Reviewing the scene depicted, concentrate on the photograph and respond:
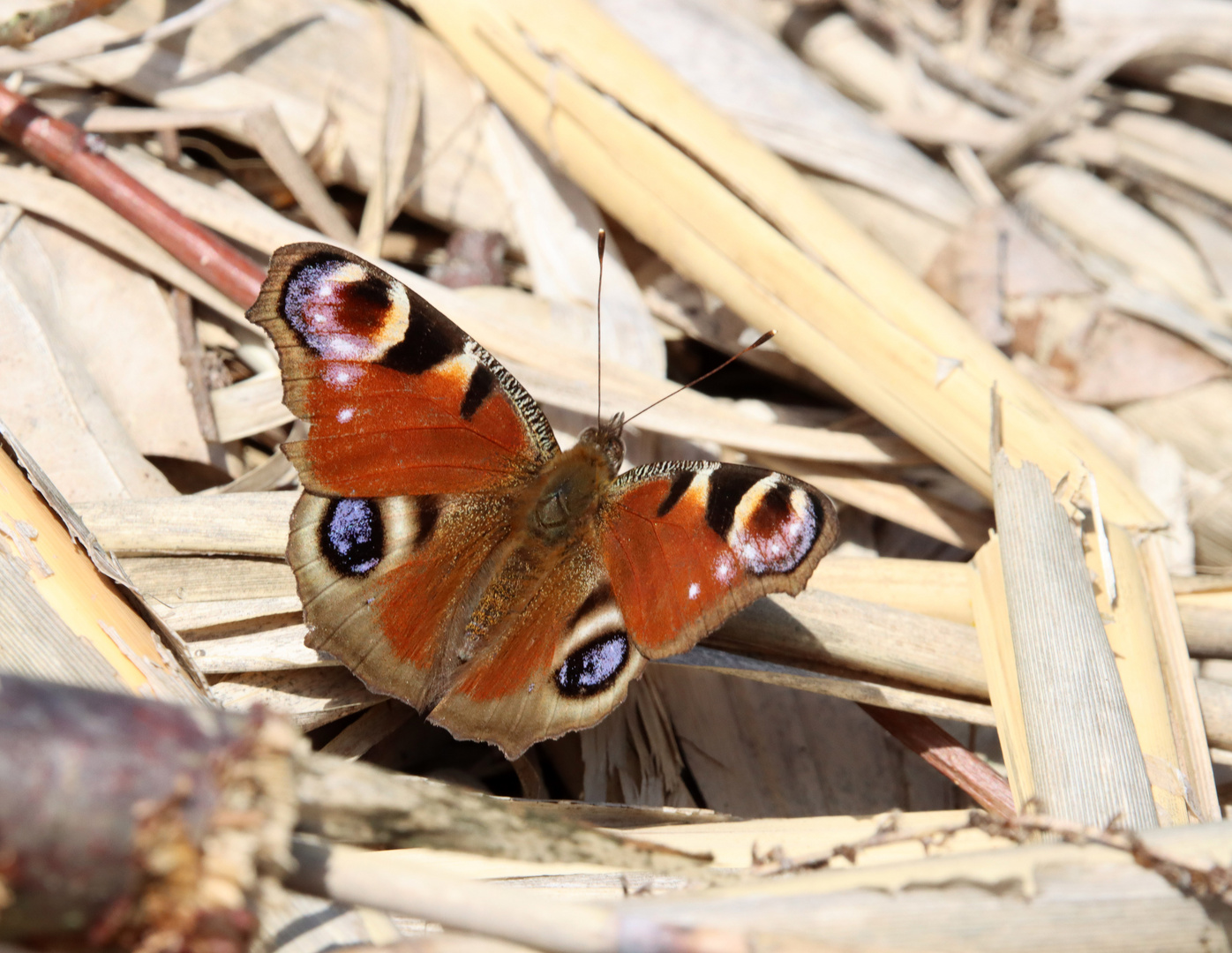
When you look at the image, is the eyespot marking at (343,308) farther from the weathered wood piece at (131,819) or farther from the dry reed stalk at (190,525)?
the weathered wood piece at (131,819)

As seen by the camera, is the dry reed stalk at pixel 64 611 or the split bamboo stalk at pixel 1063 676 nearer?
the dry reed stalk at pixel 64 611

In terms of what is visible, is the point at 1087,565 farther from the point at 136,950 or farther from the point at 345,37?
the point at 345,37

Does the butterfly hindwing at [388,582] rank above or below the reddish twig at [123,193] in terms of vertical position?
below

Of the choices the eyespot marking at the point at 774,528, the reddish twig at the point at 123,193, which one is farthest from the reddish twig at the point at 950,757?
the reddish twig at the point at 123,193

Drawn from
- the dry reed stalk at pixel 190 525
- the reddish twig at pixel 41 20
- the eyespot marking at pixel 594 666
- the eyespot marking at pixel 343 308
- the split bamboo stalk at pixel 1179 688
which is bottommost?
the dry reed stalk at pixel 190 525

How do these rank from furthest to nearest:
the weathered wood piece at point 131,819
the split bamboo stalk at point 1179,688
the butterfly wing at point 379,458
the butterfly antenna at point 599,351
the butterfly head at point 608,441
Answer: the butterfly antenna at point 599,351 < the butterfly head at point 608,441 < the split bamboo stalk at point 1179,688 < the butterfly wing at point 379,458 < the weathered wood piece at point 131,819

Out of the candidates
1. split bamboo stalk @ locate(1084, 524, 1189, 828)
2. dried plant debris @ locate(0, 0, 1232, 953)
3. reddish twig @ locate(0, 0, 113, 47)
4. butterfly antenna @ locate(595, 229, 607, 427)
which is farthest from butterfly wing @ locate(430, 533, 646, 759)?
reddish twig @ locate(0, 0, 113, 47)

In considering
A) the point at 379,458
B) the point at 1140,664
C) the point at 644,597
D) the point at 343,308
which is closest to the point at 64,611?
the point at 379,458

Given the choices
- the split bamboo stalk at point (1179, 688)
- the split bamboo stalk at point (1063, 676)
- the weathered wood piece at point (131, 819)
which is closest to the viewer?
the weathered wood piece at point (131, 819)
